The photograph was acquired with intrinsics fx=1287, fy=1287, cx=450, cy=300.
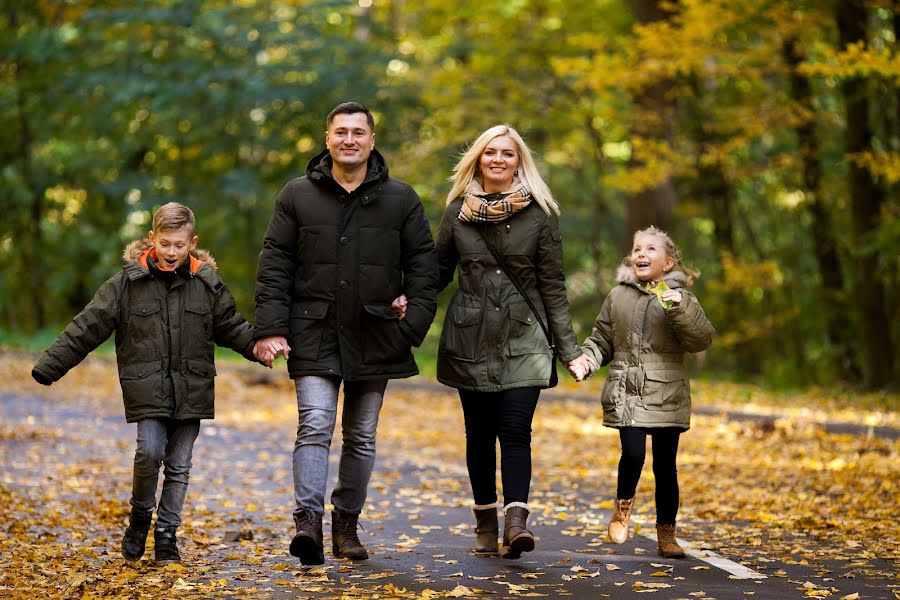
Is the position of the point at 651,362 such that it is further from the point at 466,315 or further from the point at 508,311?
the point at 466,315

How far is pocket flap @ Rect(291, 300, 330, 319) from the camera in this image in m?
6.64

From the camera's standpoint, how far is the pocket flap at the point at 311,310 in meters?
6.64

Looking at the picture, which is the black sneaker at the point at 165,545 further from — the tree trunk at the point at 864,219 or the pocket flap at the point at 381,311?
the tree trunk at the point at 864,219

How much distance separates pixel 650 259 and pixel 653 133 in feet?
47.2

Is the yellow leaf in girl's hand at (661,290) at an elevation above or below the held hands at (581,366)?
above

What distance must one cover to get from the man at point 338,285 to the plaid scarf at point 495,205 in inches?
10.3

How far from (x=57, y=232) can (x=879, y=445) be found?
95.4 feet

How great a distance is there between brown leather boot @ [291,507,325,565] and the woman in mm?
971

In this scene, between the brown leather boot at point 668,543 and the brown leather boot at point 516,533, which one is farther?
the brown leather boot at point 668,543

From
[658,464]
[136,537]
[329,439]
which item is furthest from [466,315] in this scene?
[136,537]

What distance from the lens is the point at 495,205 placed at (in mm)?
6801

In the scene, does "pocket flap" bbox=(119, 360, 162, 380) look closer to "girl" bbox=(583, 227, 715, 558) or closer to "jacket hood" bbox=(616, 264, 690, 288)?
"girl" bbox=(583, 227, 715, 558)

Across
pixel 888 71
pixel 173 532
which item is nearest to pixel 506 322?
pixel 173 532

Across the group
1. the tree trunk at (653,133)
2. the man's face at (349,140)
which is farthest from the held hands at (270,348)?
the tree trunk at (653,133)
